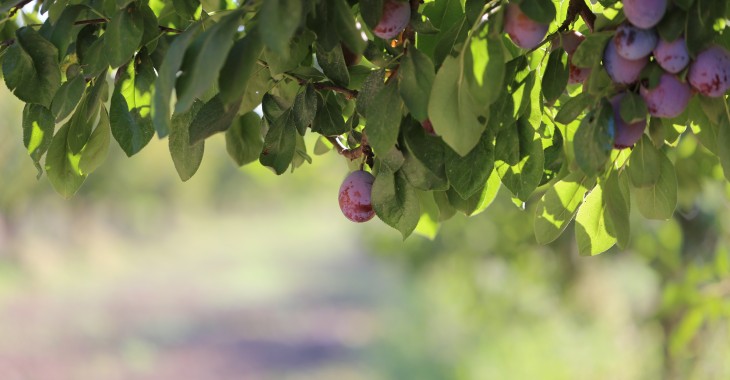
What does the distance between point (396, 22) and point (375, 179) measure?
5.2 inches

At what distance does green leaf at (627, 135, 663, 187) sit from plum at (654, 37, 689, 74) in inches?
3.8

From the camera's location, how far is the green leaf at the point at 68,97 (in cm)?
59

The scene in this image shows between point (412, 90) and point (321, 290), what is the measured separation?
11.0 meters

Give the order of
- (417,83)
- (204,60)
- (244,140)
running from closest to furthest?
(204,60) → (417,83) → (244,140)

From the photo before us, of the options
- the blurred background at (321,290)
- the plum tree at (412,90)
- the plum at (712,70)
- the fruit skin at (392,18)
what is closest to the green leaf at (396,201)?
the plum tree at (412,90)

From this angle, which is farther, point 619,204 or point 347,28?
point 619,204

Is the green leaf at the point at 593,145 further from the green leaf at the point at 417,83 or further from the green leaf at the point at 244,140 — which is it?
the green leaf at the point at 244,140

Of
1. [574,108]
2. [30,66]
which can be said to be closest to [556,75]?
[574,108]

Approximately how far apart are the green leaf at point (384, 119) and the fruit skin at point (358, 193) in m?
0.13

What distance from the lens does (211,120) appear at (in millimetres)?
559

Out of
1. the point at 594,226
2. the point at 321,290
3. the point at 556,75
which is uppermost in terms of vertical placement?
the point at 556,75

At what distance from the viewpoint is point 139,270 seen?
476 inches

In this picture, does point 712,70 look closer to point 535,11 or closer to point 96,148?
point 535,11

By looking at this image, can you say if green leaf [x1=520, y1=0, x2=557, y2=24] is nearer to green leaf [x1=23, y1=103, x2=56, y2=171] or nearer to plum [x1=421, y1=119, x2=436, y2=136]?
plum [x1=421, y1=119, x2=436, y2=136]
